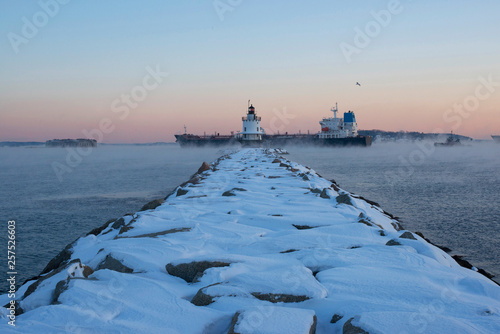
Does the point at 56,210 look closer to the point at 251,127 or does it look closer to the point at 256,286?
the point at 256,286

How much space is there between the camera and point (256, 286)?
127 inches

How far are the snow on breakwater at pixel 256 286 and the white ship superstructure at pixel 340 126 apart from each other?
71328 millimetres

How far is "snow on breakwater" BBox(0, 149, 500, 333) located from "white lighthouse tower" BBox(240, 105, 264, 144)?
6284cm

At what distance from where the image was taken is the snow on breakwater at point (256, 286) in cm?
262

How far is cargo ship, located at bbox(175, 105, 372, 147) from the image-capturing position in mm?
68625

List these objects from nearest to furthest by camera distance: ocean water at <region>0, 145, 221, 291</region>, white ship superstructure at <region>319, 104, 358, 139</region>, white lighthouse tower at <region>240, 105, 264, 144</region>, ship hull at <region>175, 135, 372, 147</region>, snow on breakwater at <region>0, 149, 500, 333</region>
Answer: snow on breakwater at <region>0, 149, 500, 333</region> → ocean water at <region>0, 145, 221, 291</region> → white lighthouse tower at <region>240, 105, 264, 144</region> → ship hull at <region>175, 135, 372, 147</region> → white ship superstructure at <region>319, 104, 358, 139</region>

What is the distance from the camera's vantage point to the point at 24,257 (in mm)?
7027

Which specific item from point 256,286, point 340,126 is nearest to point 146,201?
point 256,286

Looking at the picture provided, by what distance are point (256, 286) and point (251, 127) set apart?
65313 millimetres

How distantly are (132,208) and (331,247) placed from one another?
8.91 metres

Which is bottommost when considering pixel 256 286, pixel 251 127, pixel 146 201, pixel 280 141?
pixel 146 201

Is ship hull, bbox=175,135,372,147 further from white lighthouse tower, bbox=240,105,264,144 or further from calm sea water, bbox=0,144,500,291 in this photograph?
calm sea water, bbox=0,144,500,291

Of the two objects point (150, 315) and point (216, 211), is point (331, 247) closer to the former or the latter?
point (150, 315)

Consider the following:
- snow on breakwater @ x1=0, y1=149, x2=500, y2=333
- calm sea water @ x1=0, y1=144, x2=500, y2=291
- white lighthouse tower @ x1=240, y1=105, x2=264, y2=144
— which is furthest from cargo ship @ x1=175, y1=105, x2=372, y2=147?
snow on breakwater @ x1=0, y1=149, x2=500, y2=333
